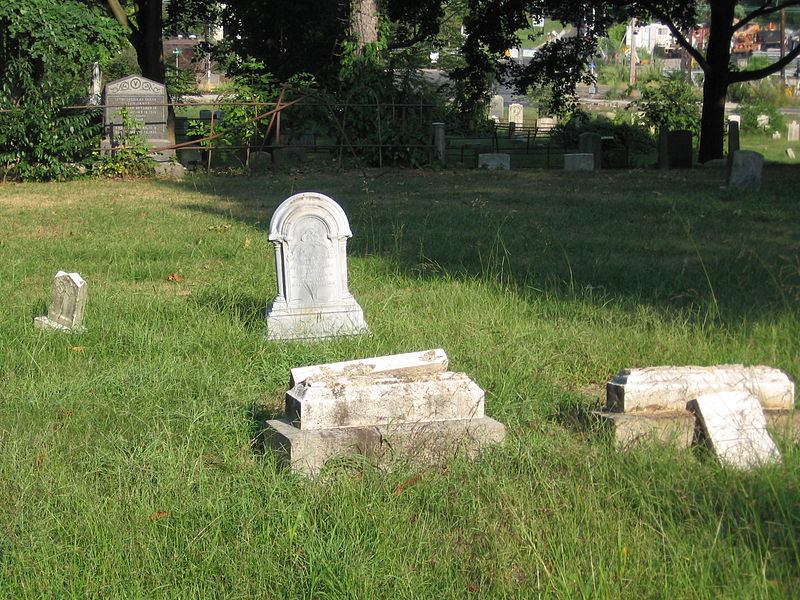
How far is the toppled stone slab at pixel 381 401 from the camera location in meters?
4.16

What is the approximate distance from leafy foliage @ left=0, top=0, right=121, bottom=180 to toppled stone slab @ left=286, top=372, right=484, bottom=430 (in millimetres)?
13933

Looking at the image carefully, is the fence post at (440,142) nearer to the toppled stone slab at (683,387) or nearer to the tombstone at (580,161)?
the tombstone at (580,161)

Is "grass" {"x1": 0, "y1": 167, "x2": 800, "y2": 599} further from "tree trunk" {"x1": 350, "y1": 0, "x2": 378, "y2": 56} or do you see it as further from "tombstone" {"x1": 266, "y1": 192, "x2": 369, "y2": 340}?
"tree trunk" {"x1": 350, "y1": 0, "x2": 378, "y2": 56}

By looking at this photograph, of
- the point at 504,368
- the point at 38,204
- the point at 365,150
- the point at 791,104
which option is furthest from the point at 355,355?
the point at 791,104

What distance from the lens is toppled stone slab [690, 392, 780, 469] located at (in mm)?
3799

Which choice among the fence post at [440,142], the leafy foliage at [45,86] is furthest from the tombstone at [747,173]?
the leafy foliage at [45,86]

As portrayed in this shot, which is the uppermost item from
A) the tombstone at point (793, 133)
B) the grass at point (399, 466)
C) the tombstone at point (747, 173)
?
the tombstone at point (793, 133)

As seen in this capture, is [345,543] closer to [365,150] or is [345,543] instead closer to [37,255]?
[37,255]

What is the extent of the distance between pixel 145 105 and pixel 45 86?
2145 millimetres

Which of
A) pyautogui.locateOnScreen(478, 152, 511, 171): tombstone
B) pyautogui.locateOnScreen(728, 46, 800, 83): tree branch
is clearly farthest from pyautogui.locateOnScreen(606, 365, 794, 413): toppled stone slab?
pyautogui.locateOnScreen(728, 46, 800, 83): tree branch

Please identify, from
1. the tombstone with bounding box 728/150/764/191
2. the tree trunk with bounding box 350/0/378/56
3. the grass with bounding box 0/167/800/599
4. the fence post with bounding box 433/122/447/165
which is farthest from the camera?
the tree trunk with bounding box 350/0/378/56

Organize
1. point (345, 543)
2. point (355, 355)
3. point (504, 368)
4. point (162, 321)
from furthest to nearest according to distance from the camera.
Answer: point (162, 321) < point (355, 355) < point (504, 368) < point (345, 543)

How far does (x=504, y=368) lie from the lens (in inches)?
216

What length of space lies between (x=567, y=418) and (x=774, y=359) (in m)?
1.36
